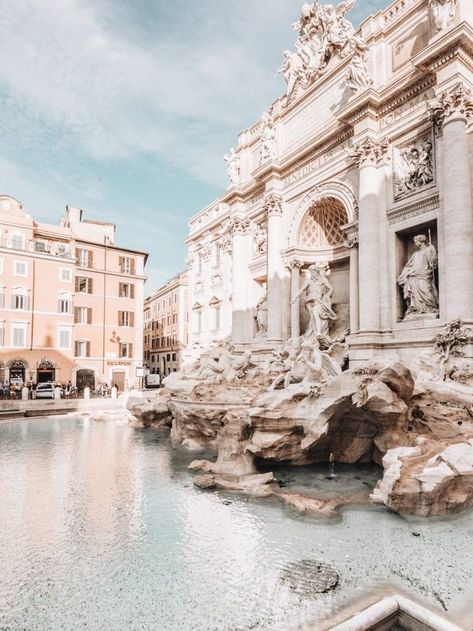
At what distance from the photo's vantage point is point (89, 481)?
827 centimetres

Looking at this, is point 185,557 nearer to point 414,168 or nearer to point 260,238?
point 414,168

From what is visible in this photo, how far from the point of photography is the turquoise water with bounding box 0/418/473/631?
12.9 ft

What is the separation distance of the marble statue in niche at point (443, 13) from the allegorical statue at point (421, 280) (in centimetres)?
568

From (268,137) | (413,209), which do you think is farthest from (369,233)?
(268,137)

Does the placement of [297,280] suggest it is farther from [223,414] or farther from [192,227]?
[192,227]

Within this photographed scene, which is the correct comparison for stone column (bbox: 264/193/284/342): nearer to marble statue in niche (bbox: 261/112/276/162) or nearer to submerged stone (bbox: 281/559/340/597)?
marble statue in niche (bbox: 261/112/276/162)

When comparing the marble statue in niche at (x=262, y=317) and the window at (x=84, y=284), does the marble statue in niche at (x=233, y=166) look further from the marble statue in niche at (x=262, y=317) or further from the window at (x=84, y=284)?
the window at (x=84, y=284)

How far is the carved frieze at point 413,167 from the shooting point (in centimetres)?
1177

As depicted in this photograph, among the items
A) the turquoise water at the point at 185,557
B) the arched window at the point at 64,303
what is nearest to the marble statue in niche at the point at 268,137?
the turquoise water at the point at 185,557

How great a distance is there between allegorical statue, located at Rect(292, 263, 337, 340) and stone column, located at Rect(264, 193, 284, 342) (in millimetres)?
2053

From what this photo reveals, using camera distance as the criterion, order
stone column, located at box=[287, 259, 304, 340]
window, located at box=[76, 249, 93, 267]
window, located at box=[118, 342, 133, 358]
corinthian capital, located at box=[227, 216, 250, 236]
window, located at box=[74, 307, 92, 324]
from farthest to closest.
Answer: window, located at box=[118, 342, 133, 358], window, located at box=[76, 249, 93, 267], window, located at box=[74, 307, 92, 324], corinthian capital, located at box=[227, 216, 250, 236], stone column, located at box=[287, 259, 304, 340]

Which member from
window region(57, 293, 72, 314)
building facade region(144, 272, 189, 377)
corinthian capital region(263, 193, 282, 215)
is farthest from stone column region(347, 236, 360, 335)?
building facade region(144, 272, 189, 377)

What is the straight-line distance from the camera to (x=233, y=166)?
21000mm

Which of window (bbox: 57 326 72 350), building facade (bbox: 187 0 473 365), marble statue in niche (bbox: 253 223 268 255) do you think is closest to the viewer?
building facade (bbox: 187 0 473 365)
